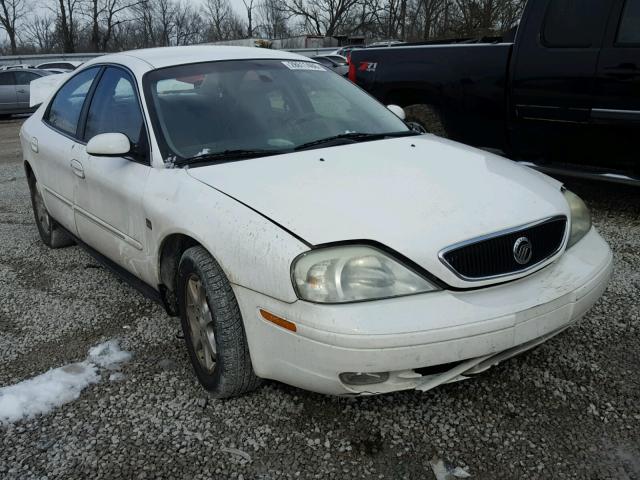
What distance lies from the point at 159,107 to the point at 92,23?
58.3m

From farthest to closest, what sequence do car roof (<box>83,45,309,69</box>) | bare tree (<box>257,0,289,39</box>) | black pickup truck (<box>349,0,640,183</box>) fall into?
1. bare tree (<box>257,0,289,39</box>)
2. black pickup truck (<box>349,0,640,183</box>)
3. car roof (<box>83,45,309,69</box>)

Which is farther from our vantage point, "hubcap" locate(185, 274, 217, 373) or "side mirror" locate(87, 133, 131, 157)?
"side mirror" locate(87, 133, 131, 157)

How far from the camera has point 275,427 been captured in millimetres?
2391

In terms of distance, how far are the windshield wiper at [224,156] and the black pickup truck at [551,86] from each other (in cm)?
300

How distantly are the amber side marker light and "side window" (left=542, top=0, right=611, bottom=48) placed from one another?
386 cm

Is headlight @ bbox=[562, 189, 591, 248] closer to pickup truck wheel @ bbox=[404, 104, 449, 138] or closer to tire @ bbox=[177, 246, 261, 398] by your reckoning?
tire @ bbox=[177, 246, 261, 398]

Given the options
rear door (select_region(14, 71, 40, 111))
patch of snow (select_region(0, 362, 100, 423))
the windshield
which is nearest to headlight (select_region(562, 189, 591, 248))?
the windshield

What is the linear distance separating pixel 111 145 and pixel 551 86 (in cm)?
364

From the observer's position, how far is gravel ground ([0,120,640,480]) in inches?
85.0

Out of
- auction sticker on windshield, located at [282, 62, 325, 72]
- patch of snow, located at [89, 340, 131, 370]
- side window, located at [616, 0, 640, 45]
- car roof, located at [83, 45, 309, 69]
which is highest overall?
side window, located at [616, 0, 640, 45]

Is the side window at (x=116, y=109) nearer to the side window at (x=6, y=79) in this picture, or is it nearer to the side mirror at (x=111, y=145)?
the side mirror at (x=111, y=145)

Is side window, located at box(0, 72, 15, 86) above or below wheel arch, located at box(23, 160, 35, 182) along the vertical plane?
above

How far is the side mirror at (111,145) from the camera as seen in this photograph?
2906 mm

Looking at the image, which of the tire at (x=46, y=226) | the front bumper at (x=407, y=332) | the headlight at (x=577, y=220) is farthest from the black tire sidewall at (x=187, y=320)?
the tire at (x=46, y=226)
